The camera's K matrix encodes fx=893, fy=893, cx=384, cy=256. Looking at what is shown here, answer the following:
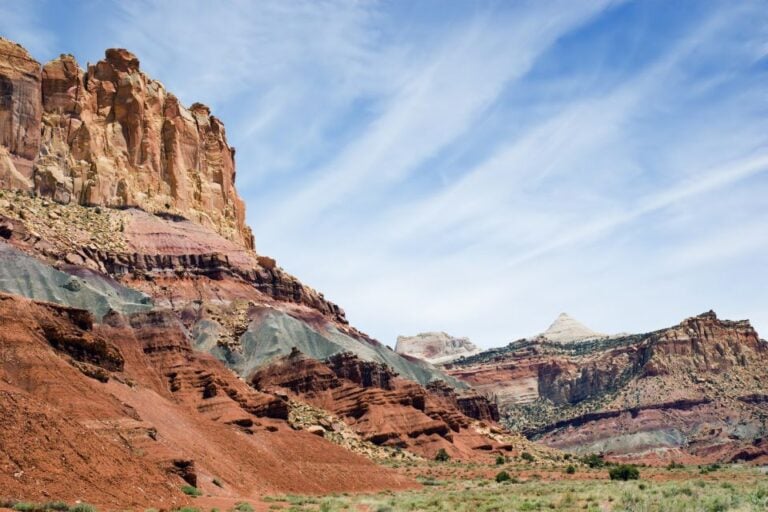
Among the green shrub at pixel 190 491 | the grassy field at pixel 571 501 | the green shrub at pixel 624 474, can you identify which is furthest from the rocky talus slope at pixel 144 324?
the green shrub at pixel 624 474

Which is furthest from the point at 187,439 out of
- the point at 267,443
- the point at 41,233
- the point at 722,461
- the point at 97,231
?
the point at 722,461

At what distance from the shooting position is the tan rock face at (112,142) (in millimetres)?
108625

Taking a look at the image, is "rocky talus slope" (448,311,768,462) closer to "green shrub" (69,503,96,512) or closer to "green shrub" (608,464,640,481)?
"green shrub" (608,464,640,481)

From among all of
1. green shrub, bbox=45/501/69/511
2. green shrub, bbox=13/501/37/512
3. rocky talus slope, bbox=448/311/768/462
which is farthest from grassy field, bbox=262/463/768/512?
rocky talus slope, bbox=448/311/768/462

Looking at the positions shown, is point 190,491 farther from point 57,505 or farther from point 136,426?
point 57,505

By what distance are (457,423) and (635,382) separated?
7865 cm

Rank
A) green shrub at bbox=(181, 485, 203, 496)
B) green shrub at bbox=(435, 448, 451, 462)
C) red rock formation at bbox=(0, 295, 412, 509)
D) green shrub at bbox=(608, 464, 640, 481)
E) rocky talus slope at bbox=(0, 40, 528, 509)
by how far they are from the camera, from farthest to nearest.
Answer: green shrub at bbox=(435, 448, 451, 462)
green shrub at bbox=(608, 464, 640, 481)
green shrub at bbox=(181, 485, 203, 496)
rocky talus slope at bbox=(0, 40, 528, 509)
red rock formation at bbox=(0, 295, 412, 509)

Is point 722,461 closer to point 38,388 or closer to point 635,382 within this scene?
point 635,382

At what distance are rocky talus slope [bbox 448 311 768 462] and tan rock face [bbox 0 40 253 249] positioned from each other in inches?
2781

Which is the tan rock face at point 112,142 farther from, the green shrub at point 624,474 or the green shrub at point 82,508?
the green shrub at point 82,508

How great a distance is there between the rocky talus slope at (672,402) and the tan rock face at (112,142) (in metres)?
70.6

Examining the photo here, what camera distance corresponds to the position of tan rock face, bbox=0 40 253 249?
10862 cm

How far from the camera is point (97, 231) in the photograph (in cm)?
10462

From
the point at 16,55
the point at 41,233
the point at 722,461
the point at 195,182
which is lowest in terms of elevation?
the point at 722,461
